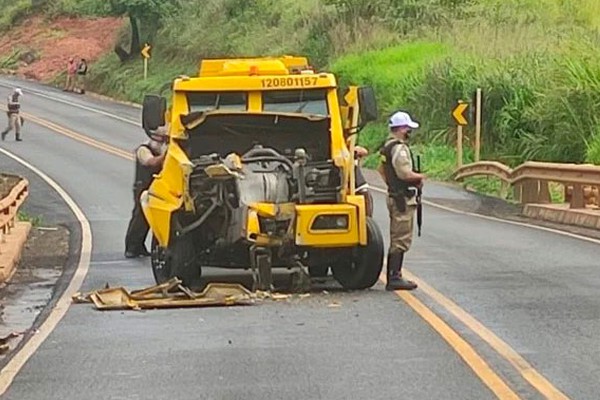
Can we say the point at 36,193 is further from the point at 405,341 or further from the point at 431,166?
the point at 405,341

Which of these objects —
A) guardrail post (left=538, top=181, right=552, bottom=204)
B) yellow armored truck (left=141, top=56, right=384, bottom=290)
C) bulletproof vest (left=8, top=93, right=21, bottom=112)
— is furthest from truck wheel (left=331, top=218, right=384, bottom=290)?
bulletproof vest (left=8, top=93, right=21, bottom=112)

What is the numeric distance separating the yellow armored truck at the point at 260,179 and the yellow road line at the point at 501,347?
109cm

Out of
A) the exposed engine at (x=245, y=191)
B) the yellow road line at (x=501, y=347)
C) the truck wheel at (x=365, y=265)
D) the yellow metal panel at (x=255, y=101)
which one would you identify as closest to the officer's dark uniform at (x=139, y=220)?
the yellow metal panel at (x=255, y=101)

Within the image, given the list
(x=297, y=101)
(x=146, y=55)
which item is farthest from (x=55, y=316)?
(x=146, y=55)

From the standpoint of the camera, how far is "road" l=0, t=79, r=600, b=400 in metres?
9.36

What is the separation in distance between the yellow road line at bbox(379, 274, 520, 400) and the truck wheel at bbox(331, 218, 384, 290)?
69 centimetres

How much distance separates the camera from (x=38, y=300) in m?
14.7

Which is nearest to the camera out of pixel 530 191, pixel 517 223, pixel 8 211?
pixel 8 211

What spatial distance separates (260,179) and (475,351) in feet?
14.2

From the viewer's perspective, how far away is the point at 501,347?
35.1 feet

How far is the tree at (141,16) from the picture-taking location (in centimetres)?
6022

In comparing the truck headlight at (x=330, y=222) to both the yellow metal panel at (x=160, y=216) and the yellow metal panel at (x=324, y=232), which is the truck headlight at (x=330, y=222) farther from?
the yellow metal panel at (x=160, y=216)

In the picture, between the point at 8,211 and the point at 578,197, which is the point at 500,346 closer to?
the point at 8,211

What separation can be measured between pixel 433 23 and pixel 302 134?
33.7 metres
